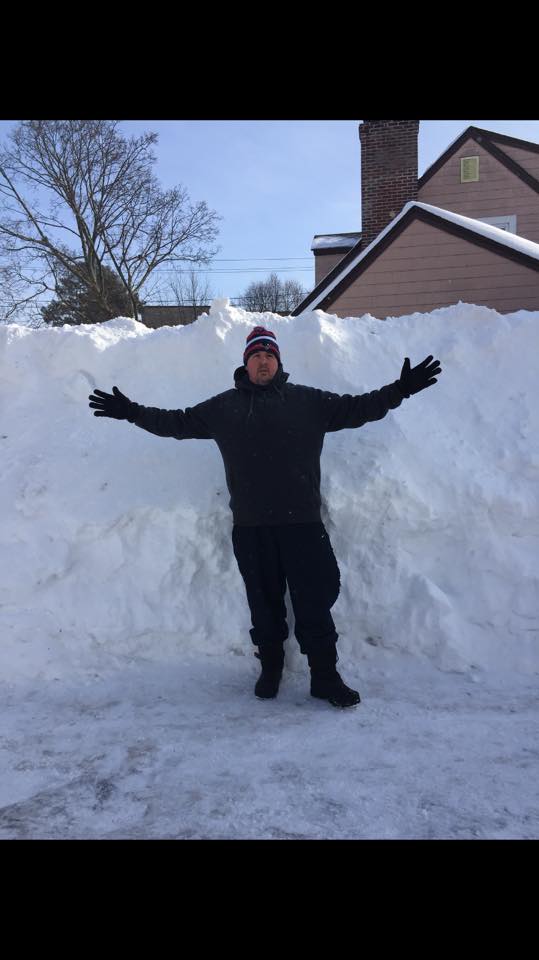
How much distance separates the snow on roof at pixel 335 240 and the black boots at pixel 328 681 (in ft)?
53.3

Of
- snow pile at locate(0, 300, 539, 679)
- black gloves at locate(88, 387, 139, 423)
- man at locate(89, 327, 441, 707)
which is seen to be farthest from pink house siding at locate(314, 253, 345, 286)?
black gloves at locate(88, 387, 139, 423)

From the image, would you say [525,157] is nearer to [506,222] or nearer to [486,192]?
[486,192]

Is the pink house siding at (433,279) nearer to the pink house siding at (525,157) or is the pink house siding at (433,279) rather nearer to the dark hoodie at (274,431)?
the pink house siding at (525,157)

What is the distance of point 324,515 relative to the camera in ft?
14.1

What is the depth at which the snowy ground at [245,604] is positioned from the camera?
2.63 meters

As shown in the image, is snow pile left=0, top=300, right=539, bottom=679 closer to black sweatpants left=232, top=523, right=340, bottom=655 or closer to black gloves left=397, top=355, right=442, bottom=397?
black sweatpants left=232, top=523, right=340, bottom=655

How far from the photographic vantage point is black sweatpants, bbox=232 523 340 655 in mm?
3482

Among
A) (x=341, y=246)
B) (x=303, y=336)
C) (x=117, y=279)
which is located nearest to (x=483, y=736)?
(x=303, y=336)

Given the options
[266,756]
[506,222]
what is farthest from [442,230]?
[266,756]

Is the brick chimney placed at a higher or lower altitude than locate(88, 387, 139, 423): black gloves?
higher

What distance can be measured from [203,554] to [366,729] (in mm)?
1656

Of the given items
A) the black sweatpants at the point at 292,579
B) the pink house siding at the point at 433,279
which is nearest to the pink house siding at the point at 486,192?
the pink house siding at the point at 433,279

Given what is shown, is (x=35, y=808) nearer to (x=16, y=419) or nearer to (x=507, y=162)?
(x=16, y=419)

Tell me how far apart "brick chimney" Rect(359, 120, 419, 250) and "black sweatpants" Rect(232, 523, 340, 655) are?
36.9 feet
